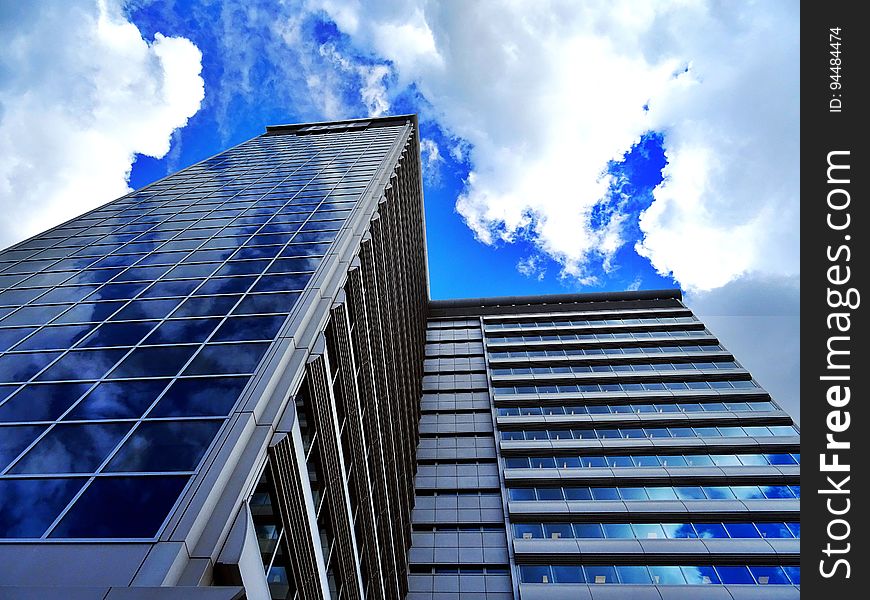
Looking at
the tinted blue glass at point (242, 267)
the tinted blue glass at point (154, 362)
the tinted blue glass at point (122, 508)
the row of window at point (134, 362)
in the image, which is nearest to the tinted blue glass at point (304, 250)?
the tinted blue glass at point (242, 267)

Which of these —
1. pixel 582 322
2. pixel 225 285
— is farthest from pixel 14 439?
pixel 582 322

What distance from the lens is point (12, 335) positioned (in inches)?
647

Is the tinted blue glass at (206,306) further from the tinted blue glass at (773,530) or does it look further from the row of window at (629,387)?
the tinted blue glass at (773,530)

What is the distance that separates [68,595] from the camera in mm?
7586

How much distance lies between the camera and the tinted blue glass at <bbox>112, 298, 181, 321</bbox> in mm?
16891

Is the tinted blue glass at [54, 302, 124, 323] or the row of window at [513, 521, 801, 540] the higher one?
the tinted blue glass at [54, 302, 124, 323]

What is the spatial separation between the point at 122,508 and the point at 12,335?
11.1m

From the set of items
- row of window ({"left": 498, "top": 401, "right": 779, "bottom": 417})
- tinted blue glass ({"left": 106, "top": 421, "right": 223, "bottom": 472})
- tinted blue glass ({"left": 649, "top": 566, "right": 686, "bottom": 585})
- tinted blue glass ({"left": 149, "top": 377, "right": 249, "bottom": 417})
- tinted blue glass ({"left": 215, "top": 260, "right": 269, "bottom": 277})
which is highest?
tinted blue glass ({"left": 215, "top": 260, "right": 269, "bottom": 277})

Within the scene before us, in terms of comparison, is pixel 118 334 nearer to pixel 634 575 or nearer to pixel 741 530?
pixel 634 575

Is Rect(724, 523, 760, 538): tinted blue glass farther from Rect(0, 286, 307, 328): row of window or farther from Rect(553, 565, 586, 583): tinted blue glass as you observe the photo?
Rect(0, 286, 307, 328): row of window

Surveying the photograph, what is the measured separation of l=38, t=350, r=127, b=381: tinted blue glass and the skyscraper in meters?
0.12

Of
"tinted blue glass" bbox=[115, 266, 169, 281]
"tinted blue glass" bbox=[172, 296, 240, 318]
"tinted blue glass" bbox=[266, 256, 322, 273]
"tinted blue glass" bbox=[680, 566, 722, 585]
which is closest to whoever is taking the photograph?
"tinted blue glass" bbox=[172, 296, 240, 318]

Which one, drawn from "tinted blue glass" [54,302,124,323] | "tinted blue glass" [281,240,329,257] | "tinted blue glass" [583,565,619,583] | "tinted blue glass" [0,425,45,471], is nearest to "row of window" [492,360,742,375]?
"tinted blue glass" [583,565,619,583]
